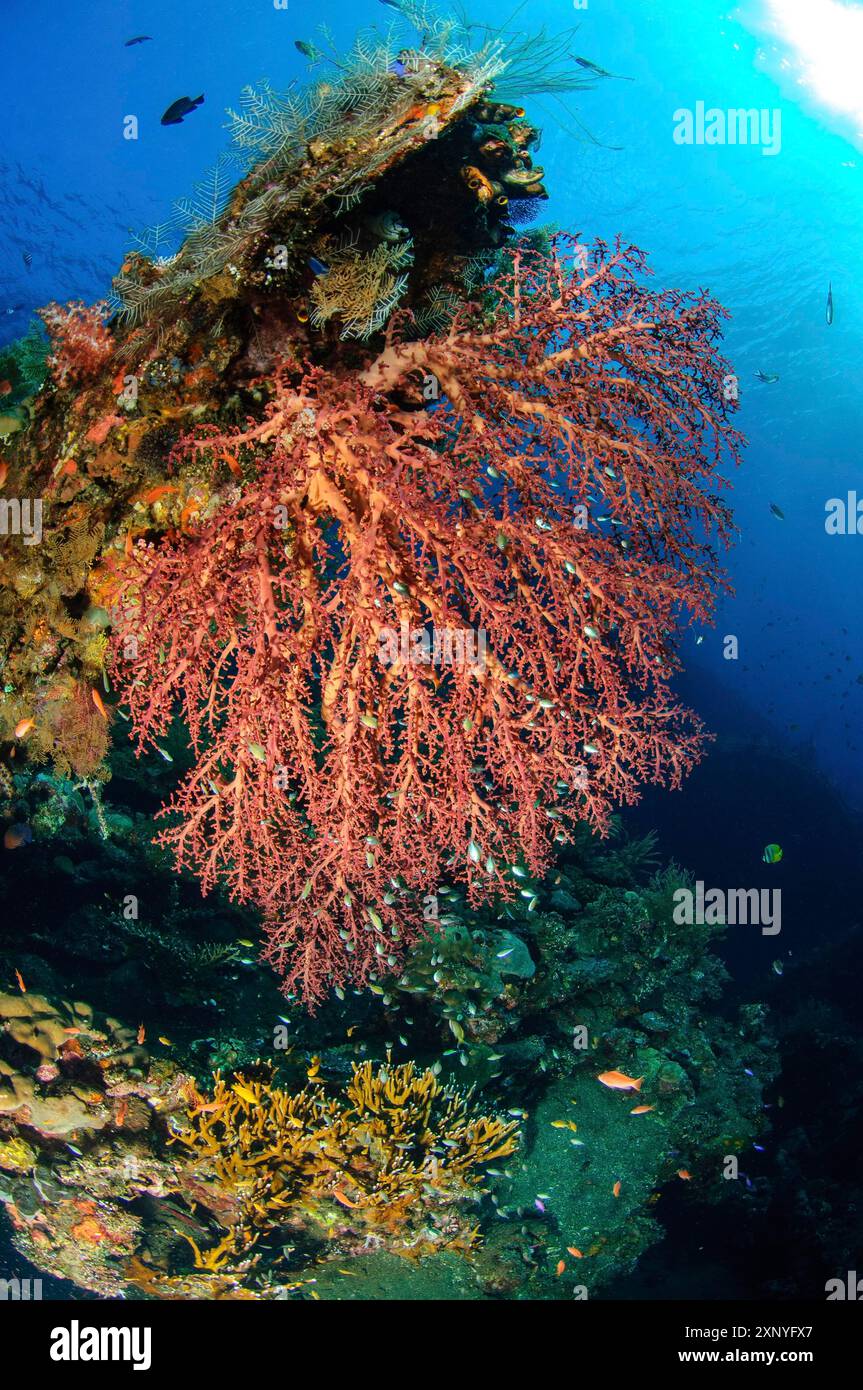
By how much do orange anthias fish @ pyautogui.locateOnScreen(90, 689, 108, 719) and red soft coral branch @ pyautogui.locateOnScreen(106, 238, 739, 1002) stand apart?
46cm

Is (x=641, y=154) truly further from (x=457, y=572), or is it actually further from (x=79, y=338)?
(x=457, y=572)

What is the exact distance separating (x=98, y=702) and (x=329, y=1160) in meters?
4.09

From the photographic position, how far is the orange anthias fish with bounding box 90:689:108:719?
153 inches

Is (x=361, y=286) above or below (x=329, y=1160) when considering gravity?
above

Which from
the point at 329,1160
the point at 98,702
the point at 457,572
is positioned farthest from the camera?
the point at 329,1160

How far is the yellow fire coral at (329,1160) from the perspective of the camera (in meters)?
4.99

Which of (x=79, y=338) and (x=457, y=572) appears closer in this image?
(x=457, y=572)

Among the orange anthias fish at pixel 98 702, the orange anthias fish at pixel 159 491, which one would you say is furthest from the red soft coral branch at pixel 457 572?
the orange anthias fish at pixel 98 702

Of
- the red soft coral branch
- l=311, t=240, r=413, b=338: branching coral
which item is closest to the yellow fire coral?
the red soft coral branch

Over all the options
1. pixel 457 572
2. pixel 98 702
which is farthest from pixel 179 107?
pixel 457 572

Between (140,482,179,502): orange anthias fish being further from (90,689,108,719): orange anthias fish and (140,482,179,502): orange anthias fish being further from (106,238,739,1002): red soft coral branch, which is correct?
(90,689,108,719): orange anthias fish

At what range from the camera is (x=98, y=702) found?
3.88 m
